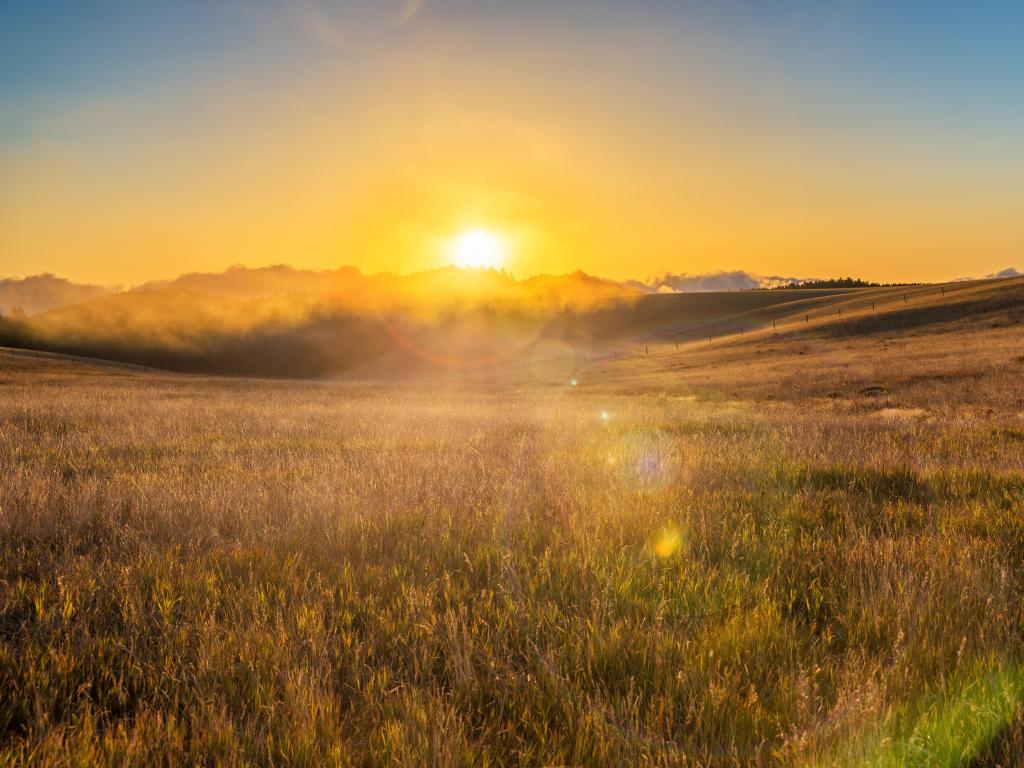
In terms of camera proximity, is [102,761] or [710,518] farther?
[710,518]

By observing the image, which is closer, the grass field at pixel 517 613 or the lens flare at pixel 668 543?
the grass field at pixel 517 613

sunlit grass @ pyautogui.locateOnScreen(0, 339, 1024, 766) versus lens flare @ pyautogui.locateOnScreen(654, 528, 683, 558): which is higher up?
sunlit grass @ pyautogui.locateOnScreen(0, 339, 1024, 766)

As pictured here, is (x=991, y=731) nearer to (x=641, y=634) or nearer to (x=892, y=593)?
(x=892, y=593)

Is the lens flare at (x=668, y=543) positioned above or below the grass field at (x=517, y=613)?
below

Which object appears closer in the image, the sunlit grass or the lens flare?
the sunlit grass

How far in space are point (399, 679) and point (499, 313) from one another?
14269cm

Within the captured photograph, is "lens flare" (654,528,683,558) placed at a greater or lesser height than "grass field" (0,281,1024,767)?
lesser

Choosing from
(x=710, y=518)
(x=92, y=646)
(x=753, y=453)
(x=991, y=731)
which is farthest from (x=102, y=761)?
(x=753, y=453)

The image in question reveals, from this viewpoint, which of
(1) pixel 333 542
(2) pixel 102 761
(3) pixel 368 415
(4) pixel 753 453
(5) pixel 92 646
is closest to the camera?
(2) pixel 102 761

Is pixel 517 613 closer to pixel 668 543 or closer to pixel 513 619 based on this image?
pixel 513 619

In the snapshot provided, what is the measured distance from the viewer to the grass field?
2059 millimetres

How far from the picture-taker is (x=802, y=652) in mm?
2662

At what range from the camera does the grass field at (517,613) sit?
2.06 metres

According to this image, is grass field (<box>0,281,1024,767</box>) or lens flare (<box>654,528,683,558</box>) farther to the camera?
lens flare (<box>654,528,683,558</box>)
